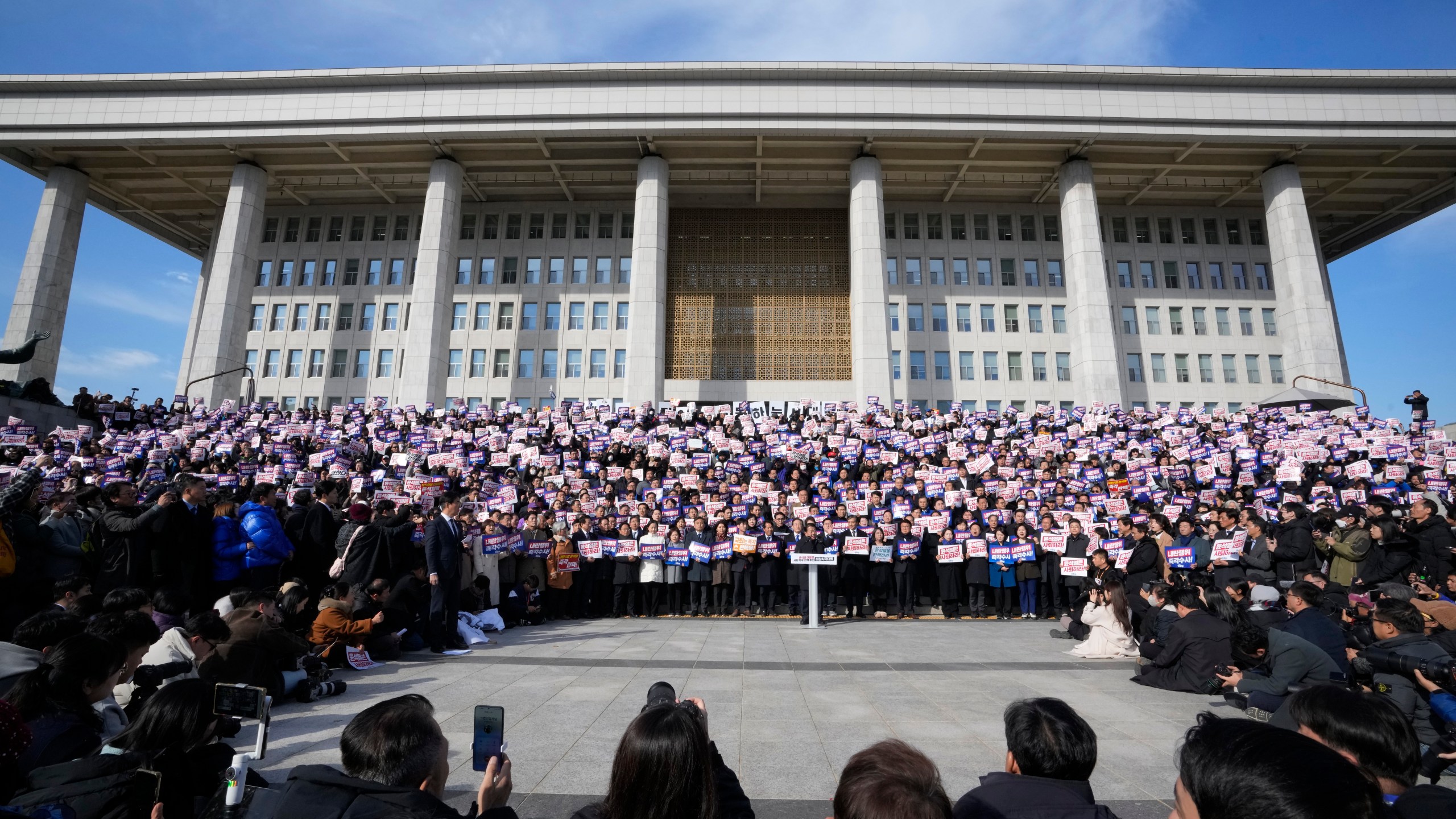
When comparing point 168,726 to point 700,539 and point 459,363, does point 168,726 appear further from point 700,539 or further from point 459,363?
point 459,363

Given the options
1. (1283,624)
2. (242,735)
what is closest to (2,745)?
(242,735)

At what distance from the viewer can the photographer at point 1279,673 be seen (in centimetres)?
650

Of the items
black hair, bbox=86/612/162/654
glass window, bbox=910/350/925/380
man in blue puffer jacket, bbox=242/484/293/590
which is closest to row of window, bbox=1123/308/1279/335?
glass window, bbox=910/350/925/380

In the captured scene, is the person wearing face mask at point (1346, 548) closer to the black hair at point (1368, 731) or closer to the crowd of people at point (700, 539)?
the crowd of people at point (700, 539)

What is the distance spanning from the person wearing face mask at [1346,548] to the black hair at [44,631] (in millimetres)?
13847

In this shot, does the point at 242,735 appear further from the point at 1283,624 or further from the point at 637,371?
the point at 637,371

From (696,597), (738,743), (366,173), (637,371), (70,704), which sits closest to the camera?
(70,704)

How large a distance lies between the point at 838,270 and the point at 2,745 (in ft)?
145

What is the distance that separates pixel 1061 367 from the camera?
1722 inches

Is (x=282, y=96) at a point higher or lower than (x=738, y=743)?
higher

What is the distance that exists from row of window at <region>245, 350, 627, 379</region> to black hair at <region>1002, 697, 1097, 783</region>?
4079 cm

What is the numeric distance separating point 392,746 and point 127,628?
3555 millimetres

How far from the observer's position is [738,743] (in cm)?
579

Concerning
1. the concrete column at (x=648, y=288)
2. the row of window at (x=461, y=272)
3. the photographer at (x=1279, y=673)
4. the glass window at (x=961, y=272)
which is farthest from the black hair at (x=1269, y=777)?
the glass window at (x=961, y=272)
